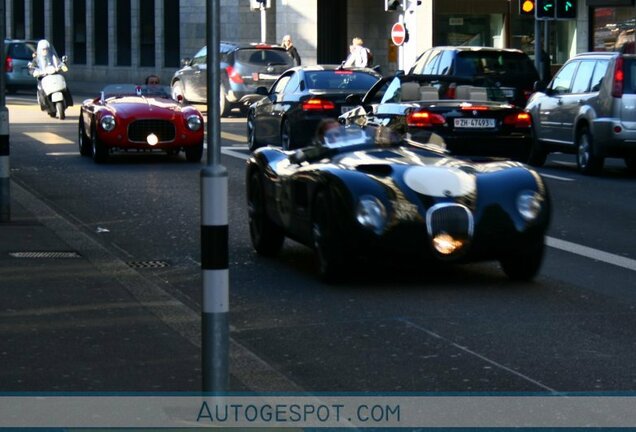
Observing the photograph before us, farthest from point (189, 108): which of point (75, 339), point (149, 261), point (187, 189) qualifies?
point (75, 339)

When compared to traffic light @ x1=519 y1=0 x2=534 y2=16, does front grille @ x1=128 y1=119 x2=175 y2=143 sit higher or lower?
lower

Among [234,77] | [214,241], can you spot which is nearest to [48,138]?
[234,77]

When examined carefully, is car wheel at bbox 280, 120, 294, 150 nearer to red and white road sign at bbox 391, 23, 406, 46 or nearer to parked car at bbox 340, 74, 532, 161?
parked car at bbox 340, 74, 532, 161

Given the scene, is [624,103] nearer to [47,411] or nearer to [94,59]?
[47,411]

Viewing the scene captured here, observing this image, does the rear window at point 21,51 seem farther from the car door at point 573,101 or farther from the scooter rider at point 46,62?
the car door at point 573,101

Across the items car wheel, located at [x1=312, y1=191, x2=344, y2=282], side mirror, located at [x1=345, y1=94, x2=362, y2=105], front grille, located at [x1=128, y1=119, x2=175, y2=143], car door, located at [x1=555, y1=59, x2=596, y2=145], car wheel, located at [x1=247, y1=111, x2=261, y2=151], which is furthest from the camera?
car wheel, located at [x1=247, y1=111, x2=261, y2=151]

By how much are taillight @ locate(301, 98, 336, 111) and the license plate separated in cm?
451

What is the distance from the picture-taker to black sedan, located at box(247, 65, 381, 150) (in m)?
25.1

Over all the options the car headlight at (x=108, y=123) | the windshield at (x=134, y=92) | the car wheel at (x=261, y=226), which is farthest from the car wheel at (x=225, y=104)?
the car wheel at (x=261, y=226)

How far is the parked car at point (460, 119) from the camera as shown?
68.2ft

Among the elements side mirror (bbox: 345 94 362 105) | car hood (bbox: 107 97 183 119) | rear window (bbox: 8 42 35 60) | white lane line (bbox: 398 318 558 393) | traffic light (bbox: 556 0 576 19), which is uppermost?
traffic light (bbox: 556 0 576 19)

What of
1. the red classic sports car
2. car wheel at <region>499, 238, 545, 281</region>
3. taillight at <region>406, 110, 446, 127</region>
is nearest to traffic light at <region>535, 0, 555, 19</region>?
the red classic sports car

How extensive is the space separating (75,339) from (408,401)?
7.43 feet

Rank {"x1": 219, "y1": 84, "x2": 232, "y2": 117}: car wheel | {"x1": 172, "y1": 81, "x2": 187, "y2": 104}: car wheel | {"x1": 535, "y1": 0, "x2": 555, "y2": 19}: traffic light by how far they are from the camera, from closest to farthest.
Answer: {"x1": 535, "y1": 0, "x2": 555, "y2": 19}: traffic light
{"x1": 219, "y1": 84, "x2": 232, "y2": 117}: car wheel
{"x1": 172, "y1": 81, "x2": 187, "y2": 104}: car wheel
